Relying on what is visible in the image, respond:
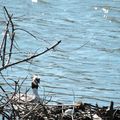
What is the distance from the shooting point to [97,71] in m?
16.3

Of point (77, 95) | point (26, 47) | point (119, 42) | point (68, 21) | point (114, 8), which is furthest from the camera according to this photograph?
point (114, 8)

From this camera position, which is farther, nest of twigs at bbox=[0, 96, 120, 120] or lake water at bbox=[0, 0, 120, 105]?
lake water at bbox=[0, 0, 120, 105]

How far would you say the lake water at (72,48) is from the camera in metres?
14.0

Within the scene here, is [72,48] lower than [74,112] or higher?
lower

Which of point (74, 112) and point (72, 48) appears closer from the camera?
point (74, 112)

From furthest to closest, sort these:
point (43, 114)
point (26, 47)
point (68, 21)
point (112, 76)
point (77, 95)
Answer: point (68, 21) → point (26, 47) → point (112, 76) → point (77, 95) → point (43, 114)

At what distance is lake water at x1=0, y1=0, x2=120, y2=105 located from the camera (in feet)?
45.9

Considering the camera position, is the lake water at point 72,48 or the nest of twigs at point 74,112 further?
the lake water at point 72,48

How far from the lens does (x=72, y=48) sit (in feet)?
61.5

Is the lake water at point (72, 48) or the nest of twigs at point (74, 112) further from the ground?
the nest of twigs at point (74, 112)

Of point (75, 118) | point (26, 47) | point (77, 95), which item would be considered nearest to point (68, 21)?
point (26, 47)

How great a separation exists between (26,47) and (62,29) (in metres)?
3.44

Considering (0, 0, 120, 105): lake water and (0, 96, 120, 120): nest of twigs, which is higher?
(0, 96, 120, 120): nest of twigs

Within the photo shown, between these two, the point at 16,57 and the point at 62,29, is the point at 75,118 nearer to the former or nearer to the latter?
the point at 16,57
